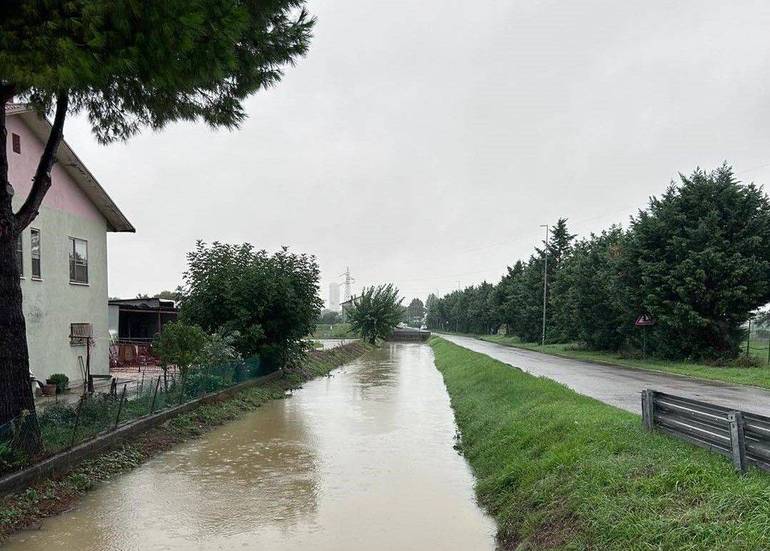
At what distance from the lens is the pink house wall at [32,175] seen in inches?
622

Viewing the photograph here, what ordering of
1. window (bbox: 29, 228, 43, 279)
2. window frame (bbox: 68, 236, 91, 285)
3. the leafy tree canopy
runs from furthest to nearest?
window frame (bbox: 68, 236, 91, 285)
window (bbox: 29, 228, 43, 279)
the leafy tree canopy

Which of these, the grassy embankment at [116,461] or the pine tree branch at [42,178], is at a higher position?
the pine tree branch at [42,178]

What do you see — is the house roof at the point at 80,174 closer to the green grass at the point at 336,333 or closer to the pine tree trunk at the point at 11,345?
the pine tree trunk at the point at 11,345

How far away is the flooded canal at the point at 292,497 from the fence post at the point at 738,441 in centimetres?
276

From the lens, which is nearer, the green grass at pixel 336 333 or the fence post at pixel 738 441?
the fence post at pixel 738 441

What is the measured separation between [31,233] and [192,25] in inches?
505

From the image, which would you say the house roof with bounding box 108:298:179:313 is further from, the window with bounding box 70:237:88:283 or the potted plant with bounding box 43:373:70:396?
the potted plant with bounding box 43:373:70:396

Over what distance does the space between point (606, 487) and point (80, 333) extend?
17205mm

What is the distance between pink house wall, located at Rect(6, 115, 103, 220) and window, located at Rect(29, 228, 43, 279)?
3.12ft

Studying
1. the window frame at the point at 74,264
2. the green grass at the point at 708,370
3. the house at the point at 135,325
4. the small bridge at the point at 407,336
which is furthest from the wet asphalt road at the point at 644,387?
the small bridge at the point at 407,336

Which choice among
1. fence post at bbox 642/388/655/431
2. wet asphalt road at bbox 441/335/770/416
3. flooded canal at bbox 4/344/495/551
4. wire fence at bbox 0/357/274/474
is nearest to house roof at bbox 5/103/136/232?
wire fence at bbox 0/357/274/474

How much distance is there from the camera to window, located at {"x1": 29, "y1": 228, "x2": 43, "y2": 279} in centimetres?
1686

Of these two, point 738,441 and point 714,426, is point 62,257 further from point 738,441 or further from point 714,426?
point 738,441

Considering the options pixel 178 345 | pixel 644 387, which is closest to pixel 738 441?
pixel 644 387
